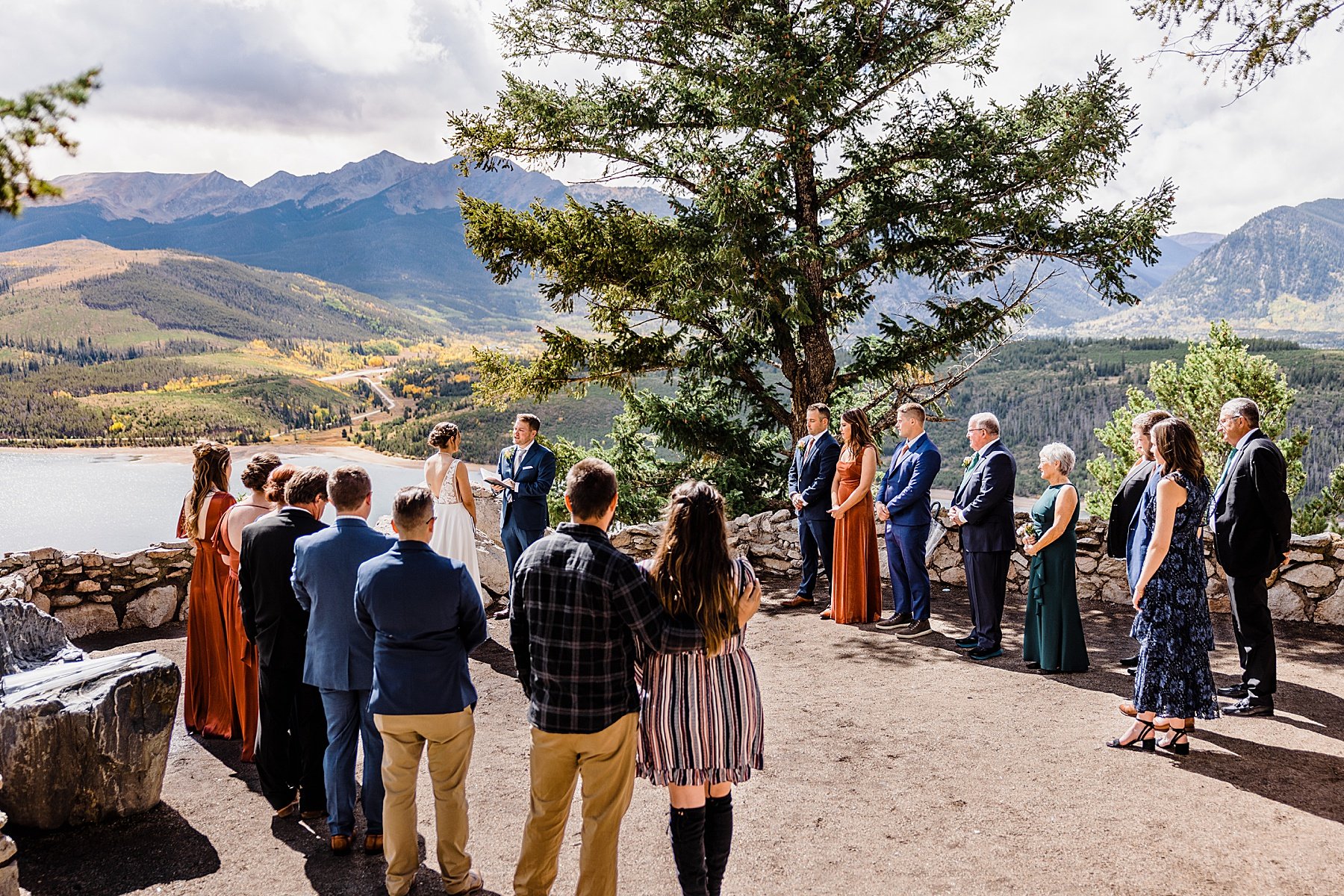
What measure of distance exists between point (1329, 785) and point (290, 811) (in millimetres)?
5178

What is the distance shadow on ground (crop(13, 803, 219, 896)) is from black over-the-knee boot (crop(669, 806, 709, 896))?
6.86 feet

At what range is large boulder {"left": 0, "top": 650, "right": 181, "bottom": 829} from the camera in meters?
3.82

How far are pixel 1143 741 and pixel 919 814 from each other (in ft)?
5.26

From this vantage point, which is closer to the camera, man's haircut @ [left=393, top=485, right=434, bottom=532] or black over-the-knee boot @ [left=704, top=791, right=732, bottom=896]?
black over-the-knee boot @ [left=704, top=791, right=732, bottom=896]

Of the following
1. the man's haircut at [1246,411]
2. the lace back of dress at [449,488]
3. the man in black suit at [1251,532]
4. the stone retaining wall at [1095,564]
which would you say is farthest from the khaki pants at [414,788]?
the man's haircut at [1246,411]

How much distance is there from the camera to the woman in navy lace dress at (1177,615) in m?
4.43

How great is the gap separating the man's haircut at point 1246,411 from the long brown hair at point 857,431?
268 cm

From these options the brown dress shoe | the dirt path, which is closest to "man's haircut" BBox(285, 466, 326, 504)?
the dirt path

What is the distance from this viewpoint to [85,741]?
3.90 metres

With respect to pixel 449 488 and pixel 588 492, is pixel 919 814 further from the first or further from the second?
pixel 449 488

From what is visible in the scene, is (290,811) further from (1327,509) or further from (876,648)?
(1327,509)

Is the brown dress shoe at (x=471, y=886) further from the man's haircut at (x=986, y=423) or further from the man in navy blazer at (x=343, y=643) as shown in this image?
the man's haircut at (x=986, y=423)

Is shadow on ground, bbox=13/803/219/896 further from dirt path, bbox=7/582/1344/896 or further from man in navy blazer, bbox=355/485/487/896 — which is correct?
man in navy blazer, bbox=355/485/487/896

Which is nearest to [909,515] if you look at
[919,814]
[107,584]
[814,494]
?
[814,494]
